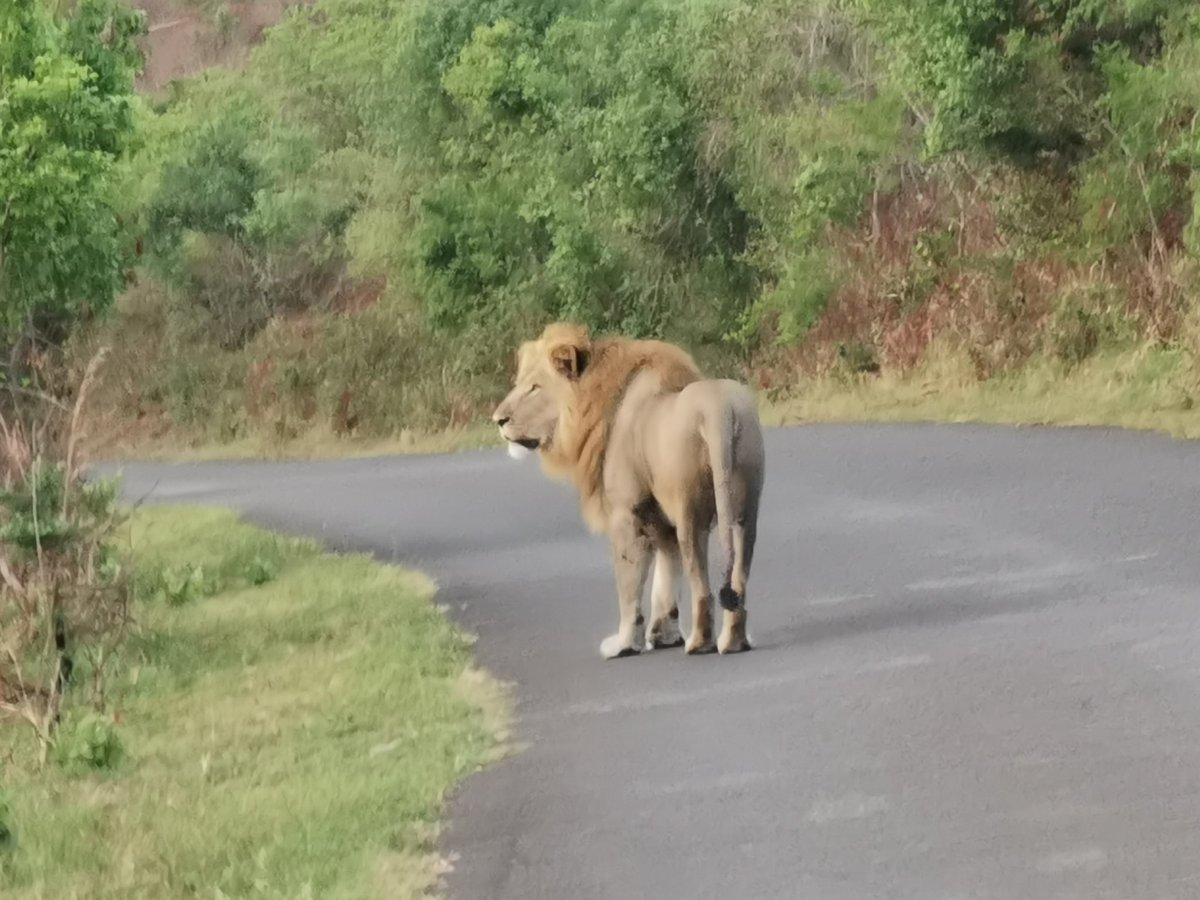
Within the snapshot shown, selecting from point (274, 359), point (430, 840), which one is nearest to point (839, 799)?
point (430, 840)

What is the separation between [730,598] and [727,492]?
1.56ft

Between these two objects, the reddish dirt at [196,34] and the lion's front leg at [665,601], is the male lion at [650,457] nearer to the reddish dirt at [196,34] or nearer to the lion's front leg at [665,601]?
the lion's front leg at [665,601]

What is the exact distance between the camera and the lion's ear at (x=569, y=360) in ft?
31.8

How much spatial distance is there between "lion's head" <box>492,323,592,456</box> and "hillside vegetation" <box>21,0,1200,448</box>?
30.9 ft

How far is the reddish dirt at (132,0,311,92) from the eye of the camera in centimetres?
10919

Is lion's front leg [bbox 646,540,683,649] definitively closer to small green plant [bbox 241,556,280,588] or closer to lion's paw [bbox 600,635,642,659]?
lion's paw [bbox 600,635,642,659]

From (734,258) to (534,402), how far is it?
931 inches

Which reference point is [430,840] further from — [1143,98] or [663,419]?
[1143,98]

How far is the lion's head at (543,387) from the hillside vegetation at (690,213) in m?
9.43

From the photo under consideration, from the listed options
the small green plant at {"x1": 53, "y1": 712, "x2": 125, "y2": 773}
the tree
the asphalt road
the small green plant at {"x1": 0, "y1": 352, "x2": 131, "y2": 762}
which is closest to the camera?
the asphalt road

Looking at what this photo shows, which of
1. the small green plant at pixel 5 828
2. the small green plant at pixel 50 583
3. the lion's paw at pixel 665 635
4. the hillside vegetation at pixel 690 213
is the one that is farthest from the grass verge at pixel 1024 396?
the small green plant at pixel 5 828

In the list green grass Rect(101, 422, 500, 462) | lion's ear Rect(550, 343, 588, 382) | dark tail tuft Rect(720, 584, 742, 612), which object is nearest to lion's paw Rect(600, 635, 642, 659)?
dark tail tuft Rect(720, 584, 742, 612)

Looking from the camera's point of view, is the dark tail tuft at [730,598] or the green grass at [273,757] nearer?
the green grass at [273,757]

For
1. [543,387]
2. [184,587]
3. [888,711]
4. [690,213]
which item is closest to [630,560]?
[543,387]
